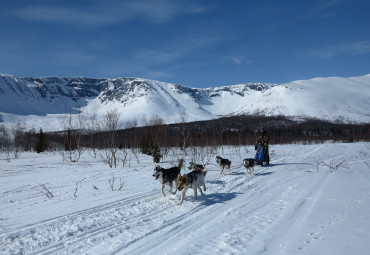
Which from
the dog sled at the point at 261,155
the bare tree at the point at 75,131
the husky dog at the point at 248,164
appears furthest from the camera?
the bare tree at the point at 75,131

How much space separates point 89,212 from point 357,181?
10.9 metres

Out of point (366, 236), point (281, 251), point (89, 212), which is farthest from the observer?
point (89, 212)

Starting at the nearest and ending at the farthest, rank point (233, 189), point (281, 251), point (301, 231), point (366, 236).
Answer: point (281, 251), point (366, 236), point (301, 231), point (233, 189)

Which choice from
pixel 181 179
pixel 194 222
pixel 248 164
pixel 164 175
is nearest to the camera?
pixel 194 222

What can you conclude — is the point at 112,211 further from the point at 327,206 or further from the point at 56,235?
the point at 327,206

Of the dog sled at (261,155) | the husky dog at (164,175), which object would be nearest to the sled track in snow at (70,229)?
the husky dog at (164,175)

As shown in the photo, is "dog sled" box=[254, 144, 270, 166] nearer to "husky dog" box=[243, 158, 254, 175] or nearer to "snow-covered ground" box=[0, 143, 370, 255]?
"husky dog" box=[243, 158, 254, 175]

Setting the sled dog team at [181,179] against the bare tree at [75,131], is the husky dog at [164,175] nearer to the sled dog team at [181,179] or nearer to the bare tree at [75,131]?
the sled dog team at [181,179]

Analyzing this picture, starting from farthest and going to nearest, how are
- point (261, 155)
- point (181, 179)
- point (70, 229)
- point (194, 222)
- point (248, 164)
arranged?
point (261, 155) → point (248, 164) → point (181, 179) → point (194, 222) → point (70, 229)

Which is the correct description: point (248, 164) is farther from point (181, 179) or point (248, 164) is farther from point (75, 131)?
point (75, 131)

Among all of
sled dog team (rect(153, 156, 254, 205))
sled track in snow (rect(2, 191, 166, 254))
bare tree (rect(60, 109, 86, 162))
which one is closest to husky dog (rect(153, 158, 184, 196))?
sled dog team (rect(153, 156, 254, 205))

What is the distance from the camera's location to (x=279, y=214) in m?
6.71

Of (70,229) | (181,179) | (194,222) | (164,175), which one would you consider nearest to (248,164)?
(164,175)

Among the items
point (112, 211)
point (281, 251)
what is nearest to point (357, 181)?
point (281, 251)
